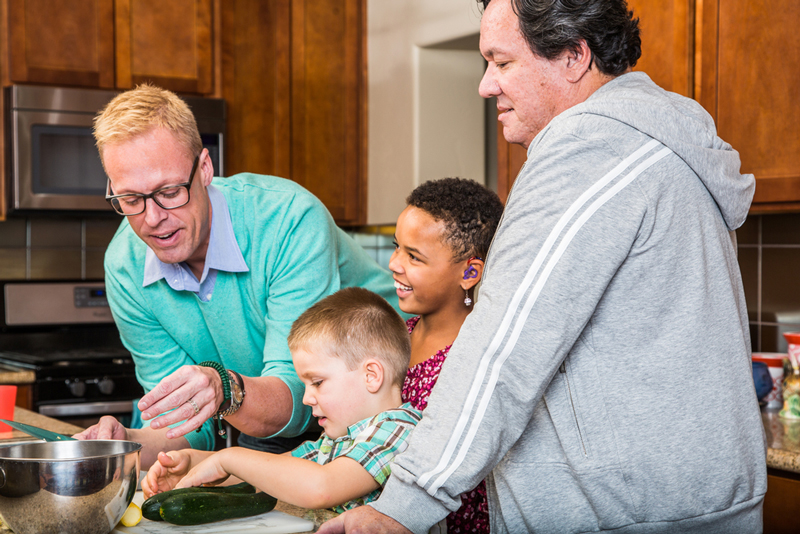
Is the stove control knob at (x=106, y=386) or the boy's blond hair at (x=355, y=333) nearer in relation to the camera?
the boy's blond hair at (x=355, y=333)

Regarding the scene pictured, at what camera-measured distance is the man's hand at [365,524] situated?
877 millimetres

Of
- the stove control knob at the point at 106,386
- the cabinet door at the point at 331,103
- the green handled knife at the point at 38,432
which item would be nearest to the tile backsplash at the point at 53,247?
the stove control knob at the point at 106,386

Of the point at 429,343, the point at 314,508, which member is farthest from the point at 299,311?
the point at 314,508

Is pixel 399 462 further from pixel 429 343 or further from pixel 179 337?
pixel 179 337

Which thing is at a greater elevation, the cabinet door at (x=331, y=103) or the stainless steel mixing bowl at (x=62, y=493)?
the cabinet door at (x=331, y=103)

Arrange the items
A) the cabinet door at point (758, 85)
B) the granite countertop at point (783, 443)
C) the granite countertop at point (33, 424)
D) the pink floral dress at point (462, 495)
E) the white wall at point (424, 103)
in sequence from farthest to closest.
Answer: the white wall at point (424, 103) < the cabinet door at point (758, 85) < the granite countertop at point (783, 443) < the granite countertop at point (33, 424) < the pink floral dress at point (462, 495)

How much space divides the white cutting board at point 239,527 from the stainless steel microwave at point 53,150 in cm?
241

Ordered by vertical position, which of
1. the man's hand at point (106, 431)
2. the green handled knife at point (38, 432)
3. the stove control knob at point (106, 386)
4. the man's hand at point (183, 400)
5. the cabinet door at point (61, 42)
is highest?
the cabinet door at point (61, 42)

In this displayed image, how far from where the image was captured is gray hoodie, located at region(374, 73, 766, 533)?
853mm

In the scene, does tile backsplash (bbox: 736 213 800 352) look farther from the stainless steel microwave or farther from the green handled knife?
the stainless steel microwave

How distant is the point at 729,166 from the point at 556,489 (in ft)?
1.46

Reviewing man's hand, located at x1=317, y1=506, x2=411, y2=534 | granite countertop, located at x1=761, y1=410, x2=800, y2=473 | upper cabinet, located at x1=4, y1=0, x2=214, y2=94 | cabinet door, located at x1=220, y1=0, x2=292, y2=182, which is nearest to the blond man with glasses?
man's hand, located at x1=317, y1=506, x2=411, y2=534

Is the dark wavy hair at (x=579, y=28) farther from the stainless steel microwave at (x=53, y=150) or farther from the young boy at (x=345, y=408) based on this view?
the stainless steel microwave at (x=53, y=150)

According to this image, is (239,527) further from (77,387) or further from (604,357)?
(77,387)
